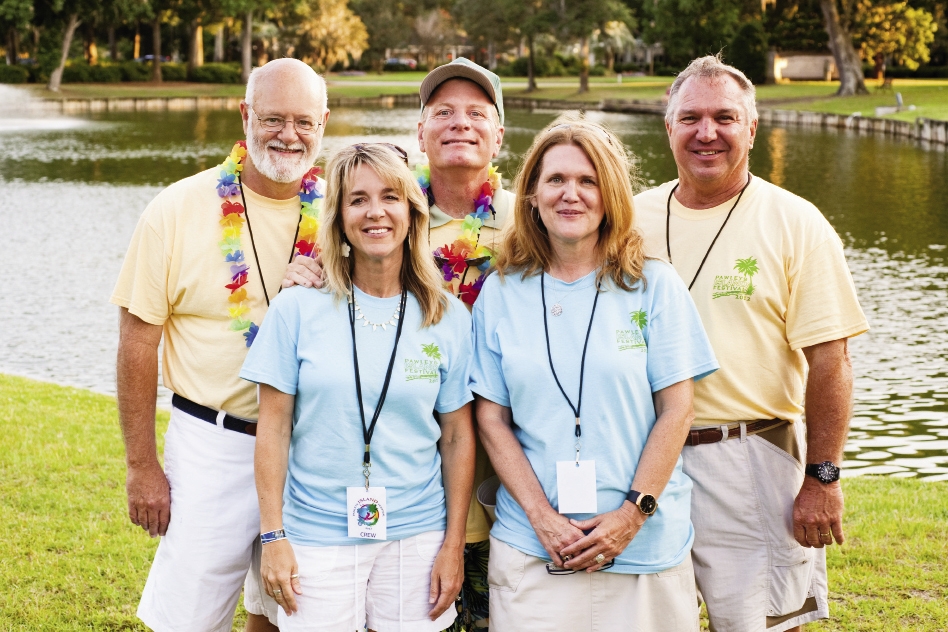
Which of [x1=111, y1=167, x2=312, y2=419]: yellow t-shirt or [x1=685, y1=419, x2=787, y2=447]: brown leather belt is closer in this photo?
[x1=685, y1=419, x2=787, y2=447]: brown leather belt

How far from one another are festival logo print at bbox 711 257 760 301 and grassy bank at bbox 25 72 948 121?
113 ft

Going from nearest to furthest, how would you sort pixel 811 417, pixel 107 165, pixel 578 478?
1. pixel 578 478
2. pixel 811 417
3. pixel 107 165

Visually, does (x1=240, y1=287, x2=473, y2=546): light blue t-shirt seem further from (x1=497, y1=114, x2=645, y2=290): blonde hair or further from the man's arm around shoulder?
the man's arm around shoulder

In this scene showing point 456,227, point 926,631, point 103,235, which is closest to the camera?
point 456,227

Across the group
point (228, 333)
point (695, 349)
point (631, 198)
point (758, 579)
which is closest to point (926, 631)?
point (758, 579)

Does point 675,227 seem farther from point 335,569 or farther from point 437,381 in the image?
point 335,569

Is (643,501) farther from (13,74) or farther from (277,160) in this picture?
(13,74)

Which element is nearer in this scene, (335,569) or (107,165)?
(335,569)

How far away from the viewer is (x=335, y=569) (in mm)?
3064

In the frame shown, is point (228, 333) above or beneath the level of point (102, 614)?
above

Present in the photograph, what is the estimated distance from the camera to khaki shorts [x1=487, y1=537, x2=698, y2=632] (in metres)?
3.05

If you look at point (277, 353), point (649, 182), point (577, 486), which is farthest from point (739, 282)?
point (649, 182)

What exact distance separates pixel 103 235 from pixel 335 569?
16649 millimetres

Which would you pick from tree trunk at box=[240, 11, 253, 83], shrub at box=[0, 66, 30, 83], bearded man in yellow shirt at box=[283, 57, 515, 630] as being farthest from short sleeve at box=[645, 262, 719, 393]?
shrub at box=[0, 66, 30, 83]
